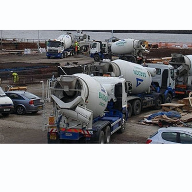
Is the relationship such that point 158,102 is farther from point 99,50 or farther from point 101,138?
point 99,50

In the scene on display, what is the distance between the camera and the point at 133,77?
2344 centimetres

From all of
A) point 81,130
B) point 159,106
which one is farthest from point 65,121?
point 159,106

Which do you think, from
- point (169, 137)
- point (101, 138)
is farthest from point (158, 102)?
point (169, 137)

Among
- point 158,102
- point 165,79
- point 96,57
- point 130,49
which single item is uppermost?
point 130,49

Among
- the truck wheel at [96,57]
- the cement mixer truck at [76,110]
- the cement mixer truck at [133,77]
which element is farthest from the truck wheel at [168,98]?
the truck wheel at [96,57]

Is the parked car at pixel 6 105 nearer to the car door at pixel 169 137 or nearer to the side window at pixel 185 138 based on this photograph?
the car door at pixel 169 137

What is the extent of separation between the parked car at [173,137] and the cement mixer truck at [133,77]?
8.66 m

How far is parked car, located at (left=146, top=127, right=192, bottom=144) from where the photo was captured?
13.5 metres

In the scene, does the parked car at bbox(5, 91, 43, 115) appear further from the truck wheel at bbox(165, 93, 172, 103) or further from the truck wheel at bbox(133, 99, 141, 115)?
the truck wheel at bbox(165, 93, 172, 103)

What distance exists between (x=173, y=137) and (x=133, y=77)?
1006 centimetres

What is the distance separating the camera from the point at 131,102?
75.9 feet

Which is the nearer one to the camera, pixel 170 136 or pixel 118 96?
pixel 170 136

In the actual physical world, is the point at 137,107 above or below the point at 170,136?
below

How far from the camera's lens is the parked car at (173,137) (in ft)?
44.4
